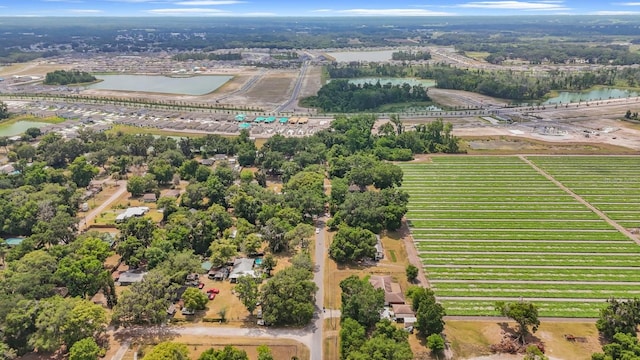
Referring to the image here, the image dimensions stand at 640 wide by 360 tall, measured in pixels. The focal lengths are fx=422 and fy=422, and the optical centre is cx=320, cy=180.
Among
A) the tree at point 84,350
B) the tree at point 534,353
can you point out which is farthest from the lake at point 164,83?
the tree at point 534,353

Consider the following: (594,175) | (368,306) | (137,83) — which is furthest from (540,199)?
(137,83)

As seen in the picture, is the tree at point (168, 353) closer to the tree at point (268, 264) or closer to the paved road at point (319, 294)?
the paved road at point (319, 294)

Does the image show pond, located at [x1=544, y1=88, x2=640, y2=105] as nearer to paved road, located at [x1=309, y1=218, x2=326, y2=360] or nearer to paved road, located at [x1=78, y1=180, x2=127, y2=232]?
paved road, located at [x1=309, y1=218, x2=326, y2=360]

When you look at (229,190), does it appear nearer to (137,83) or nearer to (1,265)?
(1,265)

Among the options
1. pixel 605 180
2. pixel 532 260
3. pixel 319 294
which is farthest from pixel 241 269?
pixel 605 180

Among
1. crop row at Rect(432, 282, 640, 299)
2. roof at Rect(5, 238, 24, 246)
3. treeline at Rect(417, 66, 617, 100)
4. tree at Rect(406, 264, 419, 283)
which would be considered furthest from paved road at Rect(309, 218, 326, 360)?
treeline at Rect(417, 66, 617, 100)

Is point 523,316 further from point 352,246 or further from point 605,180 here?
point 605,180
